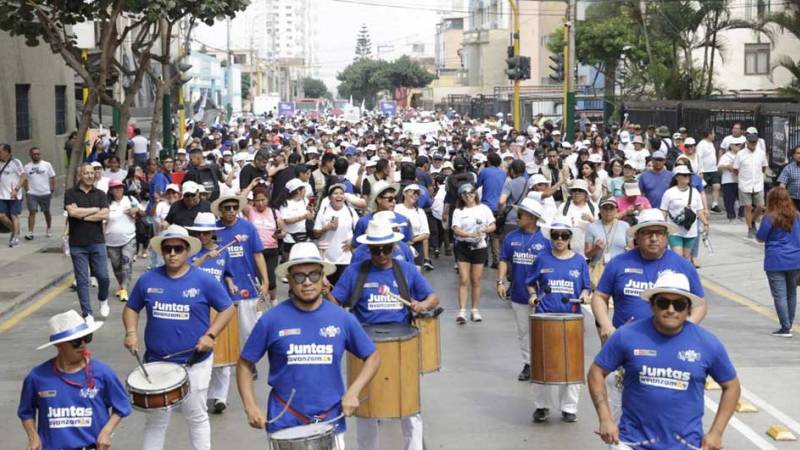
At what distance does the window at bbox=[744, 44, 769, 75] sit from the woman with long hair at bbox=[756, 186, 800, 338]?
46296 mm

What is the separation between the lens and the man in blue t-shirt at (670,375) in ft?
22.8

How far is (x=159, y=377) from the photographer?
836 centimetres

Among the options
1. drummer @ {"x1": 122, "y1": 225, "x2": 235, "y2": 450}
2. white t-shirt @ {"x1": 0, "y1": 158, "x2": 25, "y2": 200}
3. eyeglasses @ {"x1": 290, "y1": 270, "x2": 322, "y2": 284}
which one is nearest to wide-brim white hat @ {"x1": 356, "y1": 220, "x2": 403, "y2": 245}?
drummer @ {"x1": 122, "y1": 225, "x2": 235, "y2": 450}

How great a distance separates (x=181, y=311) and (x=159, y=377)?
74cm

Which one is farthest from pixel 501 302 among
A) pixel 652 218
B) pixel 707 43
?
pixel 707 43

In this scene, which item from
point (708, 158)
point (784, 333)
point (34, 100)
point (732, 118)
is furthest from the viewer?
point (34, 100)

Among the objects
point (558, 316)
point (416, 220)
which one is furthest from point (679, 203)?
point (558, 316)

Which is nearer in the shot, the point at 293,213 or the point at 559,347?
→ the point at 559,347

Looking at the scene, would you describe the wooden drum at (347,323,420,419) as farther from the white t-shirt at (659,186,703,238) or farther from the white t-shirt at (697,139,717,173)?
the white t-shirt at (697,139,717,173)

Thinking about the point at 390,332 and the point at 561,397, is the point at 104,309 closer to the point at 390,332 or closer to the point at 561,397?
the point at 561,397

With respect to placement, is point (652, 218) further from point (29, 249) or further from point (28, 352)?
point (29, 249)

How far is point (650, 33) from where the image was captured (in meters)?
49.3

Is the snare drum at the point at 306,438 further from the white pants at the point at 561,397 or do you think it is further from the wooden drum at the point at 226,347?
the white pants at the point at 561,397

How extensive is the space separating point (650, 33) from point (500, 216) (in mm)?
31752
